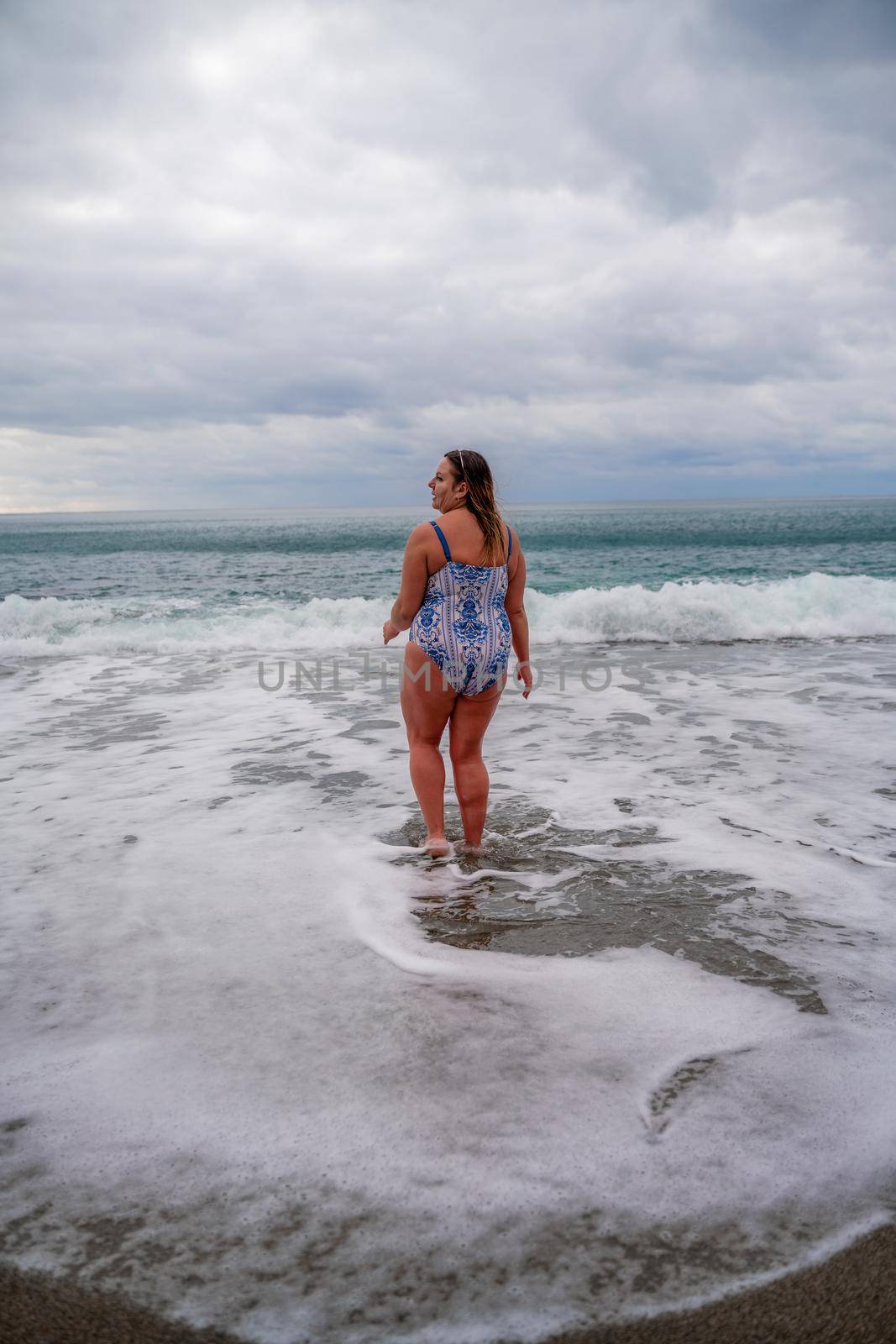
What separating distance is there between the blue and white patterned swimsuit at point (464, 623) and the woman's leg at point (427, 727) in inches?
4.1

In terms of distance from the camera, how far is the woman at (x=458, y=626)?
382 cm

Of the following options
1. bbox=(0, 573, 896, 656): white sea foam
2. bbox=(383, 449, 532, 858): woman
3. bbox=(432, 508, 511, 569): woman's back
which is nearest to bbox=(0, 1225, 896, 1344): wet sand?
bbox=(383, 449, 532, 858): woman

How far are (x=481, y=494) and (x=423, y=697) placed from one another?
1.02 meters

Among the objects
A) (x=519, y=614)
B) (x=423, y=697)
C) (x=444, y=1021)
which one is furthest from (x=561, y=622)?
(x=444, y=1021)

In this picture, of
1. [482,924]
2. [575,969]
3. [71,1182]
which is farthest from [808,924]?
[71,1182]

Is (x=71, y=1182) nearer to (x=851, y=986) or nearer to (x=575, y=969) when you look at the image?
(x=575, y=969)

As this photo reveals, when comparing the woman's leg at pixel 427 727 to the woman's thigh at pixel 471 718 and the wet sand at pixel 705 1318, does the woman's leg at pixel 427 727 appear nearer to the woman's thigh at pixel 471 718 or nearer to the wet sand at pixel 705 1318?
the woman's thigh at pixel 471 718

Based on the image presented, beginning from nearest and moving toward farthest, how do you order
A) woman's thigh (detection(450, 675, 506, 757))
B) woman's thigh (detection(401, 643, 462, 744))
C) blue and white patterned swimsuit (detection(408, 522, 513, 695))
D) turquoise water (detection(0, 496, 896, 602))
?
blue and white patterned swimsuit (detection(408, 522, 513, 695))
woman's thigh (detection(401, 643, 462, 744))
woman's thigh (detection(450, 675, 506, 757))
turquoise water (detection(0, 496, 896, 602))

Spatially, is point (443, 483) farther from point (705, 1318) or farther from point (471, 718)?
point (705, 1318)

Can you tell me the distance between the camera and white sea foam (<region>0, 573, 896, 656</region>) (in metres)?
12.2

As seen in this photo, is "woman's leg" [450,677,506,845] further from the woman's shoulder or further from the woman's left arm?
the woman's shoulder

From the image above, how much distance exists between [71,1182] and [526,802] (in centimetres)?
332

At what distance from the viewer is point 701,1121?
216 centimetres

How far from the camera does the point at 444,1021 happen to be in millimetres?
2643
